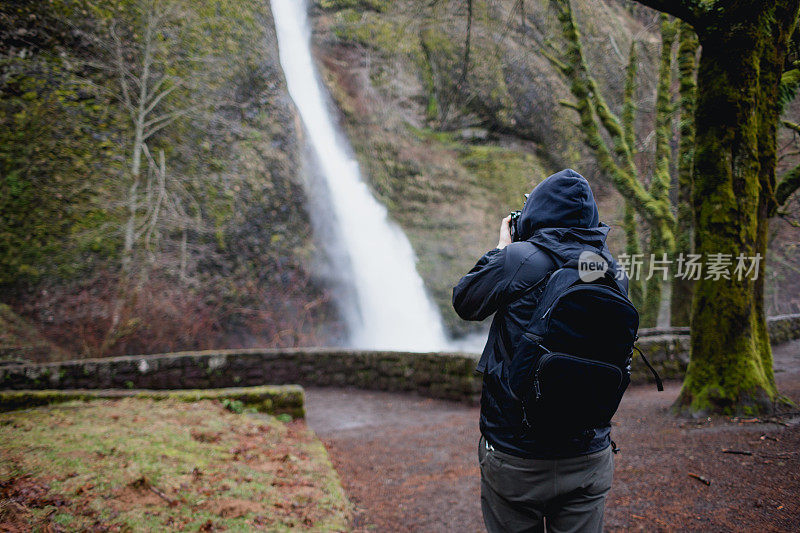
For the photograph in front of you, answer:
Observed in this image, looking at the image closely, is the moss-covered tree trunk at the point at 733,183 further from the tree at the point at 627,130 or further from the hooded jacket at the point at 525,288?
the tree at the point at 627,130

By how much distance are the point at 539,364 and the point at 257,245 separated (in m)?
15.8

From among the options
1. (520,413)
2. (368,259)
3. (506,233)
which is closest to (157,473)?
(520,413)

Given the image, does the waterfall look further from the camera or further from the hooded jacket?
the hooded jacket

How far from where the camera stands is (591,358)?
1.71 meters

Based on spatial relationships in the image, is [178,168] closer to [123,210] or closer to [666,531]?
[123,210]

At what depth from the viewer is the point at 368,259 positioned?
62.0ft

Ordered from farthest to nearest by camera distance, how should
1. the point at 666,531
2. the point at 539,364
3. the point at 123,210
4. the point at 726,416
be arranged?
1. the point at 123,210
2. the point at 726,416
3. the point at 666,531
4. the point at 539,364

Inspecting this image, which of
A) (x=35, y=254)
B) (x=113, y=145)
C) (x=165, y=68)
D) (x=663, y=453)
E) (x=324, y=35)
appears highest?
(x=324, y=35)

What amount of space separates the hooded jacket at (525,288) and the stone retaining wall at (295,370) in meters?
6.81

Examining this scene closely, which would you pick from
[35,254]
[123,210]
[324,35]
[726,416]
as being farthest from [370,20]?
[726,416]

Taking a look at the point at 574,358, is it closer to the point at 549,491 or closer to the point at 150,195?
the point at 549,491

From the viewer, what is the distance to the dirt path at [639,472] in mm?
3314

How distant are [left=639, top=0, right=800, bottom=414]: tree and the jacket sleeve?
441 cm

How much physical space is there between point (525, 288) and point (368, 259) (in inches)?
673
